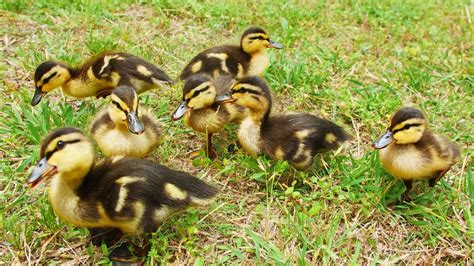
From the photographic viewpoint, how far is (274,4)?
495 cm

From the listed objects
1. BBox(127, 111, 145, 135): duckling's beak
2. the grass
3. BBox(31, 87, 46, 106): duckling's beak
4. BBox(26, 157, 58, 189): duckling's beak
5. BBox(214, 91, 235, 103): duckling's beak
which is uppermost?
BBox(26, 157, 58, 189): duckling's beak

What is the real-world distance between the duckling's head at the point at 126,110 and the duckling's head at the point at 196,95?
36cm

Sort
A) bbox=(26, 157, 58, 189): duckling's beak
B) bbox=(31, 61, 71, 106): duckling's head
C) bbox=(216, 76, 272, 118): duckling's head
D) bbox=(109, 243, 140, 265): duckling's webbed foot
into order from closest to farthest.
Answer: bbox=(26, 157, 58, 189): duckling's beak, bbox=(109, 243, 140, 265): duckling's webbed foot, bbox=(216, 76, 272, 118): duckling's head, bbox=(31, 61, 71, 106): duckling's head

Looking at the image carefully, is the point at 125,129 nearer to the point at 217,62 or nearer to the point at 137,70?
the point at 137,70

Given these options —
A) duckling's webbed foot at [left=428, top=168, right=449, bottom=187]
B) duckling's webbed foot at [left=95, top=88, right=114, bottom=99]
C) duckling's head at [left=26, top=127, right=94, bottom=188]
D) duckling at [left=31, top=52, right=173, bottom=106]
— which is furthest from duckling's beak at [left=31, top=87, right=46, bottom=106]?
duckling's webbed foot at [left=428, top=168, right=449, bottom=187]

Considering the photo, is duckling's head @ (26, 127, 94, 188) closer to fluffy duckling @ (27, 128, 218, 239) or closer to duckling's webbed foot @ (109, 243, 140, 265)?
fluffy duckling @ (27, 128, 218, 239)

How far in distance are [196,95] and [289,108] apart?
0.88 m

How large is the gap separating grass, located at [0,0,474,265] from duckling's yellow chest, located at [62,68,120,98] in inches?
6.1

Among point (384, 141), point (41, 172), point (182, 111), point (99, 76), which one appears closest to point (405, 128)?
point (384, 141)

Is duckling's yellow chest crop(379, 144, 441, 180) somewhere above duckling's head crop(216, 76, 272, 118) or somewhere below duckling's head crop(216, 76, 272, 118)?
below

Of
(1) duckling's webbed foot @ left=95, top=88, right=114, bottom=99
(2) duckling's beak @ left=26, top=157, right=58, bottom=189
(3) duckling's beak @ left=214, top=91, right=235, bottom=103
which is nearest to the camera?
(2) duckling's beak @ left=26, top=157, right=58, bottom=189

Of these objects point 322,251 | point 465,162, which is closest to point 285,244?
point 322,251

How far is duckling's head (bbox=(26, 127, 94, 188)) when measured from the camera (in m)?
2.08

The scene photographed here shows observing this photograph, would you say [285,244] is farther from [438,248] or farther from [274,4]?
[274,4]
